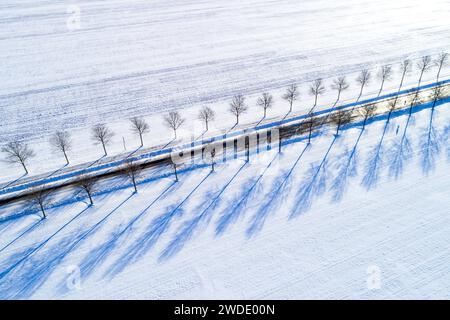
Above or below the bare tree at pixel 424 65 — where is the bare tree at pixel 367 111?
below

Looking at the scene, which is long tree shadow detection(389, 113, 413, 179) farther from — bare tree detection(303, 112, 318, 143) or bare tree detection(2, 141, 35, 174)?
bare tree detection(2, 141, 35, 174)

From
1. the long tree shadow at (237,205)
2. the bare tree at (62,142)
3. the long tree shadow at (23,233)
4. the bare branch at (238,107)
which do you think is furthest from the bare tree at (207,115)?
the long tree shadow at (23,233)

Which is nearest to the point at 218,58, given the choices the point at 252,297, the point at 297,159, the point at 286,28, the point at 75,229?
the point at 286,28

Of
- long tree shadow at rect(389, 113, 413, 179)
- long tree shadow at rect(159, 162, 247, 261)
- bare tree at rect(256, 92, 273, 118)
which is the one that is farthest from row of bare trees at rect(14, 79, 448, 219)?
bare tree at rect(256, 92, 273, 118)

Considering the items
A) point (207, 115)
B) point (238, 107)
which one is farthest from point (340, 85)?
point (207, 115)

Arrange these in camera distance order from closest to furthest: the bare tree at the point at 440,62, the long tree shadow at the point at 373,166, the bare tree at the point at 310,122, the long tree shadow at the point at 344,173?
the long tree shadow at the point at 344,173
the long tree shadow at the point at 373,166
the bare tree at the point at 310,122
the bare tree at the point at 440,62

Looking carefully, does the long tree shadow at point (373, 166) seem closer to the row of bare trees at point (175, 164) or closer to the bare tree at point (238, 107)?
the row of bare trees at point (175, 164)

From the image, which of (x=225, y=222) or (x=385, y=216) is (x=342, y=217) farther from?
(x=225, y=222)
